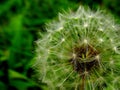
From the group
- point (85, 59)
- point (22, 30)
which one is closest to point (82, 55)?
point (85, 59)

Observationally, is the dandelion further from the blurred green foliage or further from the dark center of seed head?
the blurred green foliage

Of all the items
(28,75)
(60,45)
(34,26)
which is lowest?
(60,45)

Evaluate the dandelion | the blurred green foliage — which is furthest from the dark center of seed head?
the blurred green foliage

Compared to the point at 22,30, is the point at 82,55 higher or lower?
lower

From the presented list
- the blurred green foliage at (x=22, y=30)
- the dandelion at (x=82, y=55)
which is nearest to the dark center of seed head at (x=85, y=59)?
the dandelion at (x=82, y=55)

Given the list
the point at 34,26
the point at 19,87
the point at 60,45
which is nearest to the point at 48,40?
the point at 60,45

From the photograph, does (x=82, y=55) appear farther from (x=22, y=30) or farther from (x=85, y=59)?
(x=22, y=30)

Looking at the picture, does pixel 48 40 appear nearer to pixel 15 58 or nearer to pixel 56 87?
pixel 56 87
